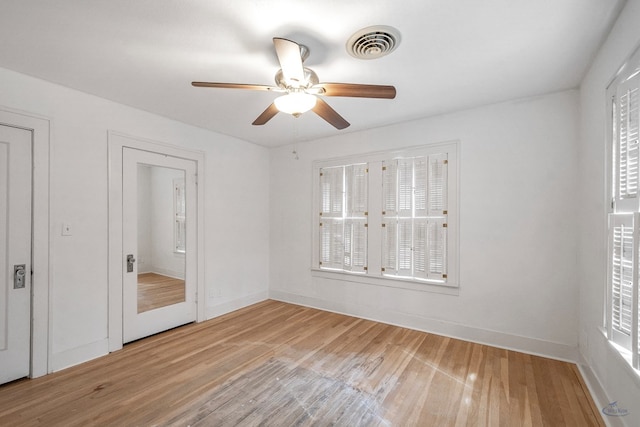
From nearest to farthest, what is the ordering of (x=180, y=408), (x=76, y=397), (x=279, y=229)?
(x=180, y=408) → (x=76, y=397) → (x=279, y=229)

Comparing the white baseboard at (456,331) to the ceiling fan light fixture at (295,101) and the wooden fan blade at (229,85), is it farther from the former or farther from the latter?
the wooden fan blade at (229,85)

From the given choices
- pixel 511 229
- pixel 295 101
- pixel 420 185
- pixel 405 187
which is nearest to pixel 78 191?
pixel 295 101

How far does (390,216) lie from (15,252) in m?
3.71

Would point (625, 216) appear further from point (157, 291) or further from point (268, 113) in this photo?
point (157, 291)

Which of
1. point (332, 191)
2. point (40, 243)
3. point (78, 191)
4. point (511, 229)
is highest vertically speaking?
point (332, 191)

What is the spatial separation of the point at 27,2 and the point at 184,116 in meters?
1.77

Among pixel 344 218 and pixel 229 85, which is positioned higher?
pixel 229 85

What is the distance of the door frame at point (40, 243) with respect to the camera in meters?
2.42

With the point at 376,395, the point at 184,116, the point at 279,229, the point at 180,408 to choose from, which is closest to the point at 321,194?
the point at 279,229

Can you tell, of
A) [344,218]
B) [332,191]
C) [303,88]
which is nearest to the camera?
[303,88]

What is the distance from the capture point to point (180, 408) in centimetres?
202

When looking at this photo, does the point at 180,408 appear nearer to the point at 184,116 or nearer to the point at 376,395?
the point at 376,395

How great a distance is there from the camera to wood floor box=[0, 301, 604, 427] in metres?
1.94

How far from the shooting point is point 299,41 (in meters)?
1.92
